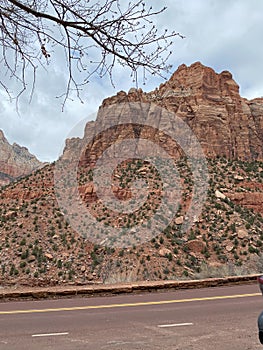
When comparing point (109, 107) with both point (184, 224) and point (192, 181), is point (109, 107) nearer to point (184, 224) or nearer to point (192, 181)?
point (192, 181)

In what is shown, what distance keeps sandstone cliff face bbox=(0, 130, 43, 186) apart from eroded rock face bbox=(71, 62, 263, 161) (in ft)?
240

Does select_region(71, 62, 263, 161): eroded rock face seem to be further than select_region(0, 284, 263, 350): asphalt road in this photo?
Yes

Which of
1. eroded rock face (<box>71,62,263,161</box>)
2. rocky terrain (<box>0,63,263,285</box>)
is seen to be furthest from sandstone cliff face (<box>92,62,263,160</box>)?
rocky terrain (<box>0,63,263,285</box>)

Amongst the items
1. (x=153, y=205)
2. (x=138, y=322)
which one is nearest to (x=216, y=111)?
(x=153, y=205)

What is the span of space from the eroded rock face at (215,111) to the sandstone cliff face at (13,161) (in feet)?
240

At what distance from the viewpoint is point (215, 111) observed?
57188 mm

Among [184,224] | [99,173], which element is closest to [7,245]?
[184,224]

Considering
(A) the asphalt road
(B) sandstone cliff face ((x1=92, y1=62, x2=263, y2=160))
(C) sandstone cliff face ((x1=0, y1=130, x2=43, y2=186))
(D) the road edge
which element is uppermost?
(C) sandstone cliff face ((x1=0, y1=130, x2=43, y2=186))

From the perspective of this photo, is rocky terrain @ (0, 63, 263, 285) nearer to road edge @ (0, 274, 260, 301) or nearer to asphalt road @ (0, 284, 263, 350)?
road edge @ (0, 274, 260, 301)

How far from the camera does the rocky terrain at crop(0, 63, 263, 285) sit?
27781 millimetres

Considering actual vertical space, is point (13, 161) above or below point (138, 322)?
above

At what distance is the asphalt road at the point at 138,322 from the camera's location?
16.7 feet

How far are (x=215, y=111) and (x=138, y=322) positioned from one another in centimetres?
5391

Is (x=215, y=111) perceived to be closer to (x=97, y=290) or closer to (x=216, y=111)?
(x=216, y=111)
